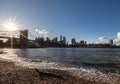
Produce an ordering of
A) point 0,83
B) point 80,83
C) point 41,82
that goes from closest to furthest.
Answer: point 0,83, point 41,82, point 80,83

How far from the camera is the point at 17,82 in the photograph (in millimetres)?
14406

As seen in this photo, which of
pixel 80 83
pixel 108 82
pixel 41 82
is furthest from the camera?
pixel 108 82

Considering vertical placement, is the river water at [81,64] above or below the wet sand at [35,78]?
below

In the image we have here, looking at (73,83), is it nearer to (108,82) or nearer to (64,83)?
(64,83)

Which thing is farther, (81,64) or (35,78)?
(81,64)

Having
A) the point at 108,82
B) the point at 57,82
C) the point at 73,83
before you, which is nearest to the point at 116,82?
the point at 108,82

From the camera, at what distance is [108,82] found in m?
17.5

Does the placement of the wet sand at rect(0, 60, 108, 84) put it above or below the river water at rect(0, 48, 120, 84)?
above

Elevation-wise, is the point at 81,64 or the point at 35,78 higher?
the point at 35,78

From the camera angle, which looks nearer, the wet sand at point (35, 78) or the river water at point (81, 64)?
the wet sand at point (35, 78)

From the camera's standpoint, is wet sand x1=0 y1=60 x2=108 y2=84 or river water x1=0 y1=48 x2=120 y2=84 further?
river water x1=0 y1=48 x2=120 y2=84

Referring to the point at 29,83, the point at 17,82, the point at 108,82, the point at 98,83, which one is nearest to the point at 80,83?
the point at 98,83

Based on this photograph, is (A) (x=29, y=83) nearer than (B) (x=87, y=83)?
Yes

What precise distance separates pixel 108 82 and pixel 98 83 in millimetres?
1661
